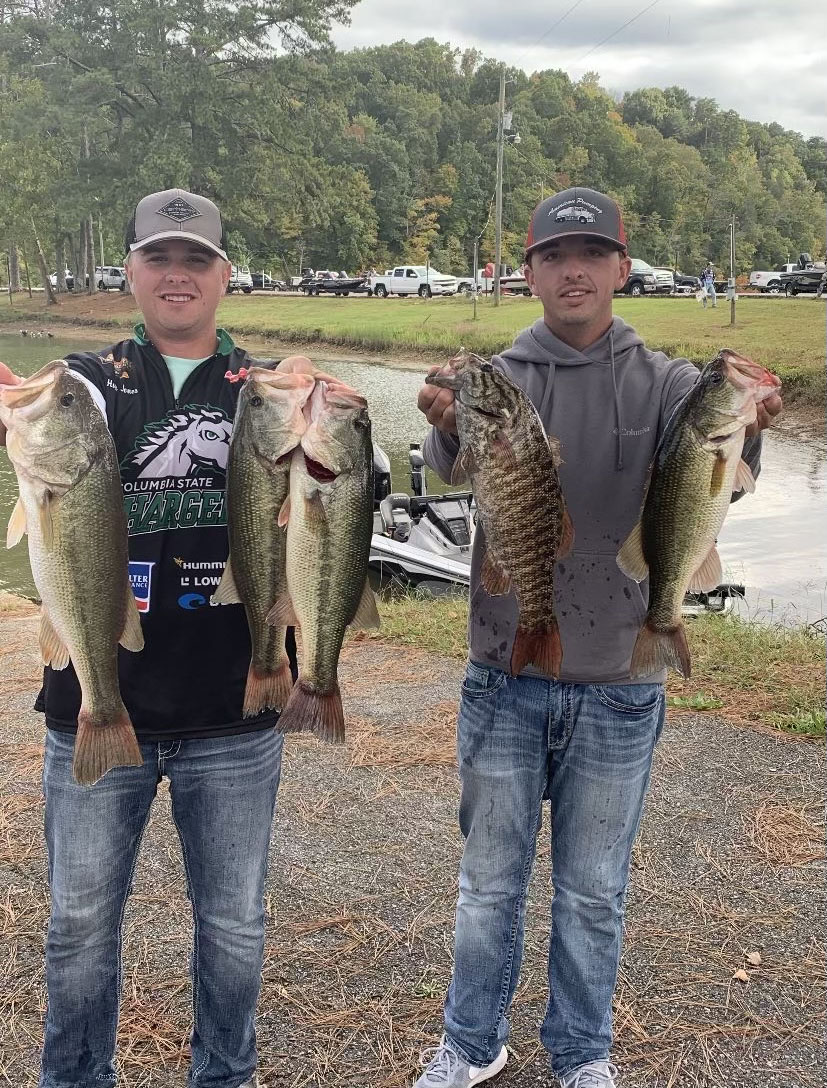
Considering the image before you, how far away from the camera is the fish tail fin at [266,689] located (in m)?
2.55

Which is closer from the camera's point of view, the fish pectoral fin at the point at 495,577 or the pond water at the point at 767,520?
the fish pectoral fin at the point at 495,577

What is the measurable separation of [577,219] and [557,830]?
1927 mm

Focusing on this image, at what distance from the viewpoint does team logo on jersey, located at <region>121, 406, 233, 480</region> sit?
8.59 feet

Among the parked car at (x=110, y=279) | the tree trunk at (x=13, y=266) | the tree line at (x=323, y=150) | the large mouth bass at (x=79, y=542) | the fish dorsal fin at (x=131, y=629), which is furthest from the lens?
the tree trunk at (x=13, y=266)

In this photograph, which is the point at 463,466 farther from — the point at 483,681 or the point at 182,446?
the point at 182,446

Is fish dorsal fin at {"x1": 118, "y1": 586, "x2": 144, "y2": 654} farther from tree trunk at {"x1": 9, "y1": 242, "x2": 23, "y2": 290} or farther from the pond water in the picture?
tree trunk at {"x1": 9, "y1": 242, "x2": 23, "y2": 290}

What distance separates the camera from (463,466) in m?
2.62

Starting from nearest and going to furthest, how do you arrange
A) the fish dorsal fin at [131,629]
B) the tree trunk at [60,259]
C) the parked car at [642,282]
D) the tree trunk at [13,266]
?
the fish dorsal fin at [131,629], the parked car at [642,282], the tree trunk at [60,259], the tree trunk at [13,266]

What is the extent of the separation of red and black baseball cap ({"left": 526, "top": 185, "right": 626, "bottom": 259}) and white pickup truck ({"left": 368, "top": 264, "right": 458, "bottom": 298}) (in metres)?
51.7

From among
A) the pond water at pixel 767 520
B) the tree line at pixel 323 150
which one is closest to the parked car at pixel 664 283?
the tree line at pixel 323 150

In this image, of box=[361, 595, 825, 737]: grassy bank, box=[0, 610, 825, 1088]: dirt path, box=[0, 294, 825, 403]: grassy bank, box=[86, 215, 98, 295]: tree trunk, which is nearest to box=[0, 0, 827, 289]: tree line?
box=[86, 215, 98, 295]: tree trunk

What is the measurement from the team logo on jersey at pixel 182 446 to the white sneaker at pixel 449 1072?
6.61ft

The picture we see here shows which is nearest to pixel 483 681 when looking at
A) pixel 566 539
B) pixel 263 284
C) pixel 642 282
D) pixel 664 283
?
pixel 566 539

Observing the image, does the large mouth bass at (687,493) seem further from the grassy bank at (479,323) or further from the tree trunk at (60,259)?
the tree trunk at (60,259)
